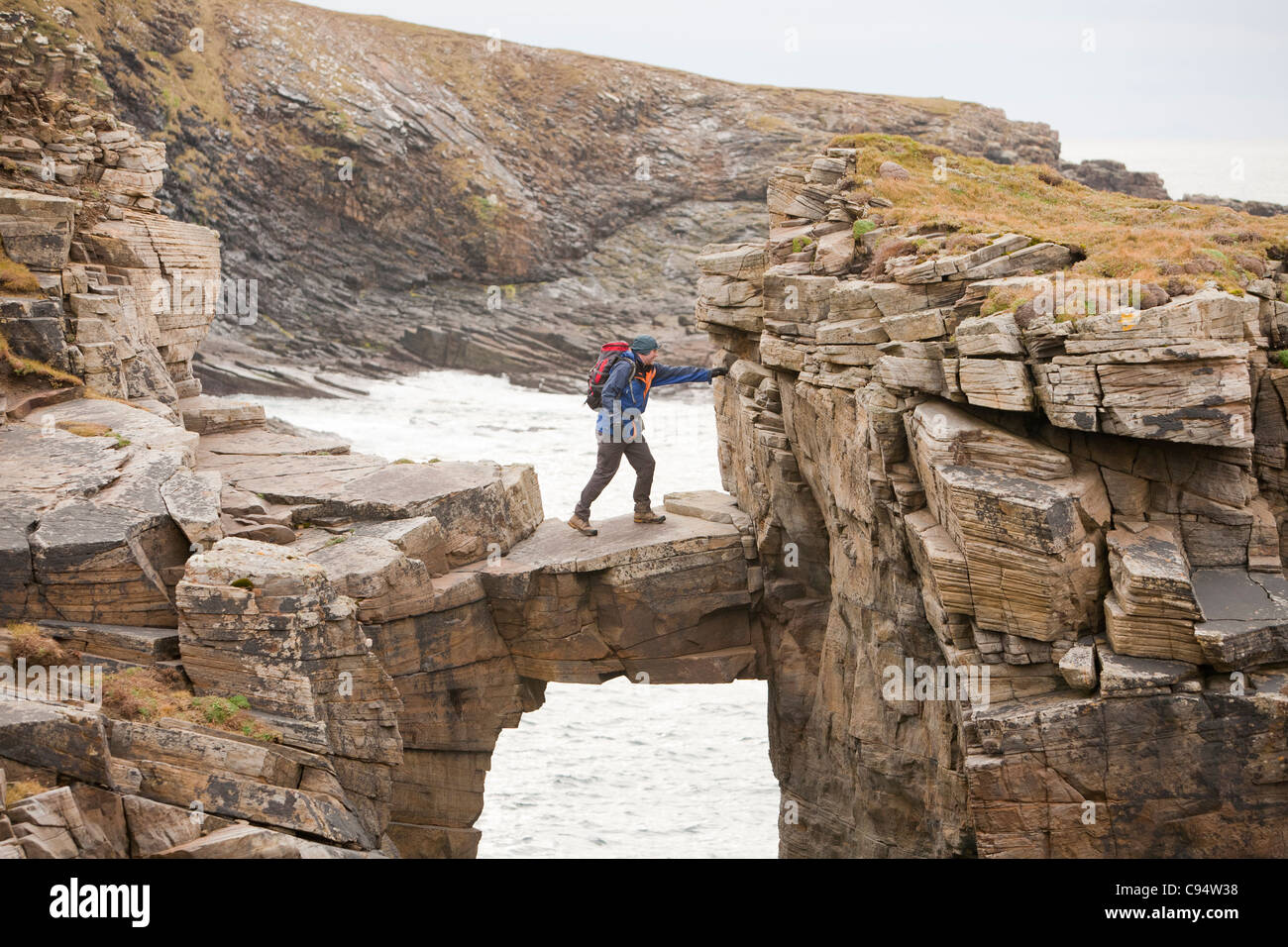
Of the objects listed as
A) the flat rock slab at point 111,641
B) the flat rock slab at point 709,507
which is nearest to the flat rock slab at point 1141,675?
the flat rock slab at point 709,507

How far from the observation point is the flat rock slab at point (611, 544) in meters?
25.6

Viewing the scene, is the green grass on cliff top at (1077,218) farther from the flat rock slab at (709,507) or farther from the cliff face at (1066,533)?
the flat rock slab at (709,507)

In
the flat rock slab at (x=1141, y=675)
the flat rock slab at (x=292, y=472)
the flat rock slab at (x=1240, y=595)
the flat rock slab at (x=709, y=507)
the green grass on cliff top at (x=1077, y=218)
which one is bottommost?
the flat rock slab at (x=1141, y=675)

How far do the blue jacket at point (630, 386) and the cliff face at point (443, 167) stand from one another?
40.3m

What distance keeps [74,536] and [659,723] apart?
2913cm

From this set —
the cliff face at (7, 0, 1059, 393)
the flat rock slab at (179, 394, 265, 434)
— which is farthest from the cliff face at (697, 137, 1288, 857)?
the cliff face at (7, 0, 1059, 393)

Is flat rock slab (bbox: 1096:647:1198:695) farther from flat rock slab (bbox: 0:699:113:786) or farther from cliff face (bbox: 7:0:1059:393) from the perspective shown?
cliff face (bbox: 7:0:1059:393)

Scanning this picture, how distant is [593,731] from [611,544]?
20.6 meters

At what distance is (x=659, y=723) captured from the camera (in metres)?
45.8

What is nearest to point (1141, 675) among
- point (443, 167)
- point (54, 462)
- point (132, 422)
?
point (54, 462)

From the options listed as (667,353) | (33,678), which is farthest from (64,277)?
(667,353)

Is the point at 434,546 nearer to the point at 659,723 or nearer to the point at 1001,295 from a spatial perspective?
the point at 1001,295

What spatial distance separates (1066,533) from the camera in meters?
17.6
